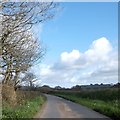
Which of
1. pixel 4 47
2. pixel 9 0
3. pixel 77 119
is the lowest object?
pixel 77 119

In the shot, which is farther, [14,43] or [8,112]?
[8,112]

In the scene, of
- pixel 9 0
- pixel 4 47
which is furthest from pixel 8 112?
pixel 9 0

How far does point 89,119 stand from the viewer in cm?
2459

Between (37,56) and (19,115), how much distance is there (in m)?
13.8

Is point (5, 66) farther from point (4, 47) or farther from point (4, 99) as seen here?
point (4, 47)

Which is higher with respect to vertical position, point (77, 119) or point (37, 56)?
point (37, 56)

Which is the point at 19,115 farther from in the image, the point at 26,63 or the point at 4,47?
the point at 26,63

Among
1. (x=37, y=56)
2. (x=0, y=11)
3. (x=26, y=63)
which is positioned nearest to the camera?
(x=0, y=11)

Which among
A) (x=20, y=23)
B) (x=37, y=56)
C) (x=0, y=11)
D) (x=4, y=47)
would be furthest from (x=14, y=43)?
(x=37, y=56)

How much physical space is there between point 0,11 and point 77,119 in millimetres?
11145

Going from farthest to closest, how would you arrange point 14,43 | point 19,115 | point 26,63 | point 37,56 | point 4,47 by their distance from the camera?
point 37,56, point 26,63, point 19,115, point 14,43, point 4,47

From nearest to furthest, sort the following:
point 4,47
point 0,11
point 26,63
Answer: point 0,11, point 4,47, point 26,63

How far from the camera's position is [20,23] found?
58.6ft

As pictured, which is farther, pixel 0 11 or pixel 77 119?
pixel 77 119
